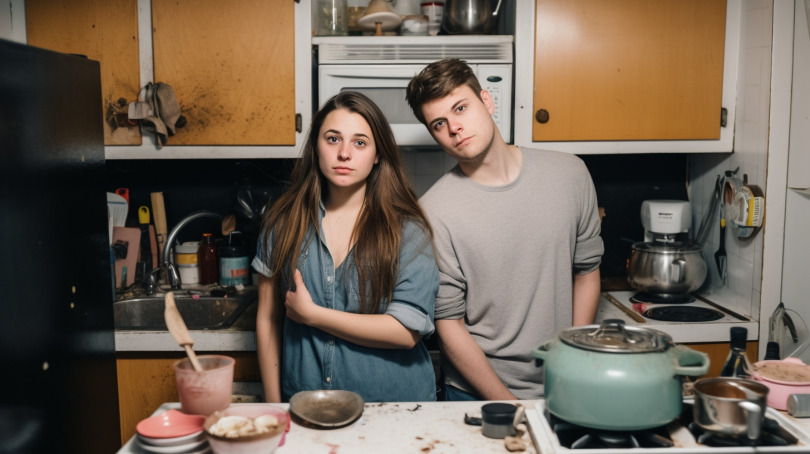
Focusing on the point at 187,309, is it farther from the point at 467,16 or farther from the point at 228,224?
the point at 467,16

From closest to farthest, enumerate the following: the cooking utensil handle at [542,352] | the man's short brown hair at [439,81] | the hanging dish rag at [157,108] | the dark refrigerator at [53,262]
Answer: the dark refrigerator at [53,262], the cooking utensil handle at [542,352], the man's short brown hair at [439,81], the hanging dish rag at [157,108]

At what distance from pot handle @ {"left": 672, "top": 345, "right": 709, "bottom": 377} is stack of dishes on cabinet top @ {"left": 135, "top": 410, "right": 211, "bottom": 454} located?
769mm

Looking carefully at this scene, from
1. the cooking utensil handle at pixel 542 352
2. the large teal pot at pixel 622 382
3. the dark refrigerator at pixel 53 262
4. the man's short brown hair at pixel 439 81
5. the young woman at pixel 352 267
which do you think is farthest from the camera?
the man's short brown hair at pixel 439 81

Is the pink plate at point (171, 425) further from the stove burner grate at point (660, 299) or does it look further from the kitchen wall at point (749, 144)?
the kitchen wall at point (749, 144)

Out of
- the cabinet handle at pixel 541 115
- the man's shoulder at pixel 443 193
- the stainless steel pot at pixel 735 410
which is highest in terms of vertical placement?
the cabinet handle at pixel 541 115

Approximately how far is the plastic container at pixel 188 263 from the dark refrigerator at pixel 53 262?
4.47 ft

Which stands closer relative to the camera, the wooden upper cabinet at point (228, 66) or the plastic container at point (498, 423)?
the plastic container at point (498, 423)

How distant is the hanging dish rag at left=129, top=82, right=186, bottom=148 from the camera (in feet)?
7.41

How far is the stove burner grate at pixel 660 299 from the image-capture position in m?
2.43

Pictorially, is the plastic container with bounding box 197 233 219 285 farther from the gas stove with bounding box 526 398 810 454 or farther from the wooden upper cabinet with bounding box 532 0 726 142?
the gas stove with bounding box 526 398 810 454

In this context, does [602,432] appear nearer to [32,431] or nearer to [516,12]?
[32,431]

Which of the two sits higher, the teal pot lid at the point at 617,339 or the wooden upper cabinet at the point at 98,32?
the wooden upper cabinet at the point at 98,32

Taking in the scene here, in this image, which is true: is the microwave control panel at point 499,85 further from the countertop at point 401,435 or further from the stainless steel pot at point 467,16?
the countertop at point 401,435

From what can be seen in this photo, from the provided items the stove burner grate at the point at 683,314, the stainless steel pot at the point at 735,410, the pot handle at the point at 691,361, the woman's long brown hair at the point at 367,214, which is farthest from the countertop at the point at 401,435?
the stove burner grate at the point at 683,314
